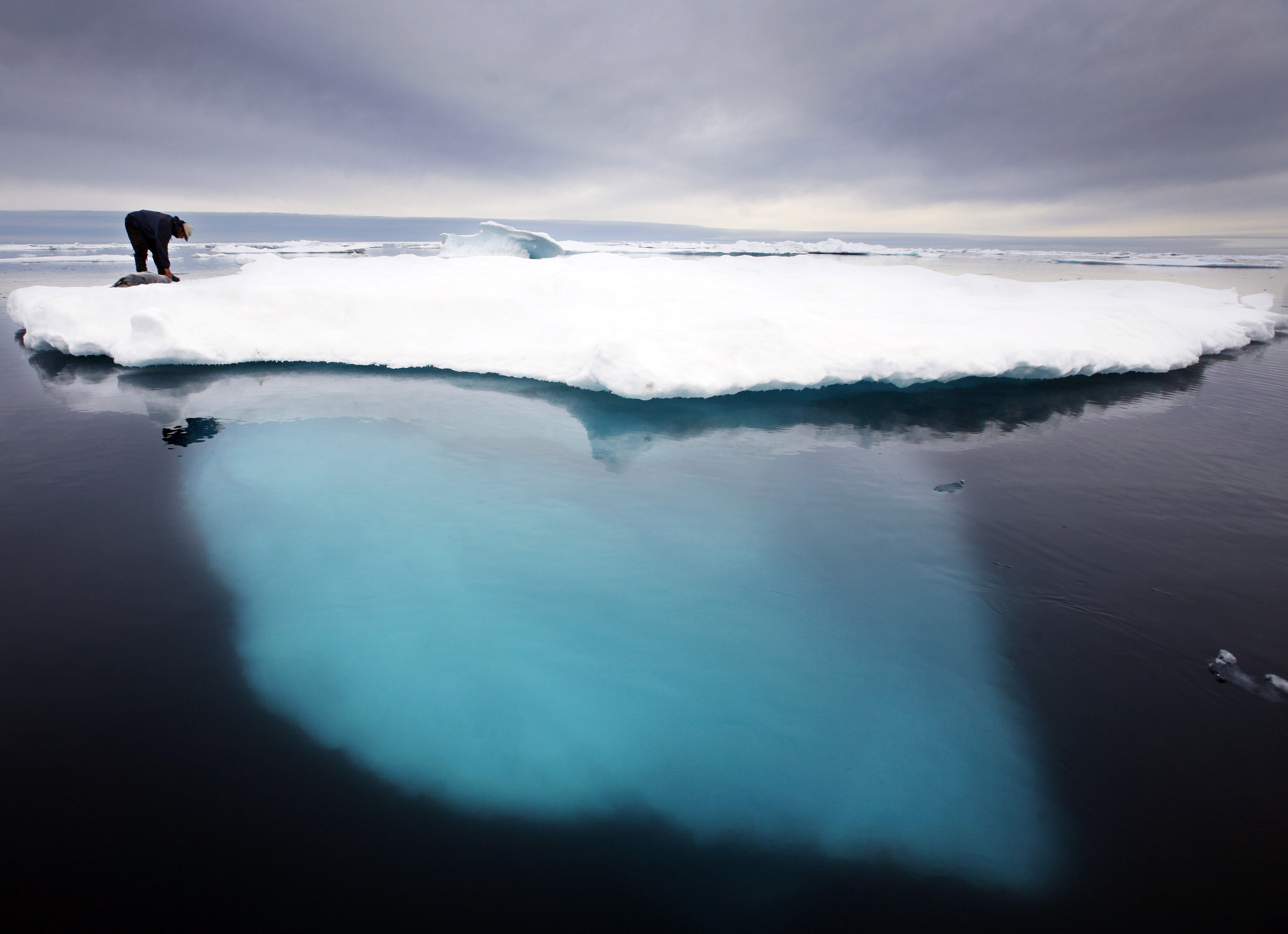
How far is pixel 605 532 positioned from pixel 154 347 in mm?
7780

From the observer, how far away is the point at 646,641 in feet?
11.5

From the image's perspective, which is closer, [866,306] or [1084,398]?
[1084,398]

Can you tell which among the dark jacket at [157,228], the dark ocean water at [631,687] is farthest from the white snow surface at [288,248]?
the dark ocean water at [631,687]

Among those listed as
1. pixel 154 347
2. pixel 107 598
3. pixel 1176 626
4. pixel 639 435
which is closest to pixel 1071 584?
pixel 1176 626

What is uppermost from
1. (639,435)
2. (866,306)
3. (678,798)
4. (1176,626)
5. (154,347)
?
(866,306)

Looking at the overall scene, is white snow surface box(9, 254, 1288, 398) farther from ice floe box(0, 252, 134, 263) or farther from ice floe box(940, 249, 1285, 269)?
ice floe box(940, 249, 1285, 269)

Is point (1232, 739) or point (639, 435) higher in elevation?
point (639, 435)

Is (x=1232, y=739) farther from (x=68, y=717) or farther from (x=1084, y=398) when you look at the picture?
(x=1084, y=398)

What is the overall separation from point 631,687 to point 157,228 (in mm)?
12165

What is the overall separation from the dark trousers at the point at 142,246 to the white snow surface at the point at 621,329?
1.57m

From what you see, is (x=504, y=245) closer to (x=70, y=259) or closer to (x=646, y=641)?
(x=646, y=641)

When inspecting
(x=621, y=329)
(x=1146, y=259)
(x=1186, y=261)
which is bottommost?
(x=621, y=329)

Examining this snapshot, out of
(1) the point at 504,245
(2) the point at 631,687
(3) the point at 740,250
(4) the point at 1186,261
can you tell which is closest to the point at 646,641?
(2) the point at 631,687

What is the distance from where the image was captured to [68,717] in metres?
2.84
